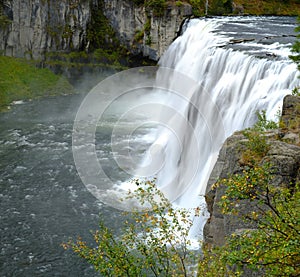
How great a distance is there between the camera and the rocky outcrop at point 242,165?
547 inches

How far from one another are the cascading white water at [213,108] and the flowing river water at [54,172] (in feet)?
5.01

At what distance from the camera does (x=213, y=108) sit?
105 ft

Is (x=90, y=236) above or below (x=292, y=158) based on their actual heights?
below

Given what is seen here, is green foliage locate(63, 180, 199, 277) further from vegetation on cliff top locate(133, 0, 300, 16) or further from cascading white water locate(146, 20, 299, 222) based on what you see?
vegetation on cliff top locate(133, 0, 300, 16)

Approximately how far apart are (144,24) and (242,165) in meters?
42.9

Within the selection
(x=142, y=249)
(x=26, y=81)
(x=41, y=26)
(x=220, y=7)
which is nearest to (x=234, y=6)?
(x=220, y=7)

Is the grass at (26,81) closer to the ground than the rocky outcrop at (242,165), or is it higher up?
closer to the ground

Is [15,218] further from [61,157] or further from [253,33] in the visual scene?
[253,33]

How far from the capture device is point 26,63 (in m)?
54.2

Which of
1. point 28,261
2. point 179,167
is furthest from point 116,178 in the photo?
point 28,261

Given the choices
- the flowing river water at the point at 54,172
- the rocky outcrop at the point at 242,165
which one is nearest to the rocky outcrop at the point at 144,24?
the flowing river water at the point at 54,172

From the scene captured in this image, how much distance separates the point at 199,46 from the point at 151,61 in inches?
501

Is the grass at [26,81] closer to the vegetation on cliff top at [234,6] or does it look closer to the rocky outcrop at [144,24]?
the rocky outcrop at [144,24]

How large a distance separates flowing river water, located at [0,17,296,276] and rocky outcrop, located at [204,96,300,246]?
4533mm
